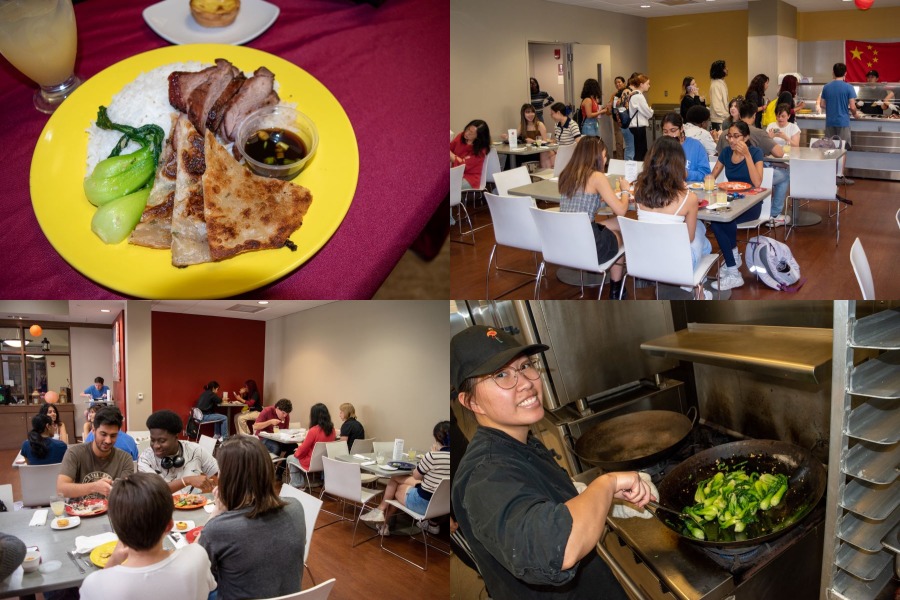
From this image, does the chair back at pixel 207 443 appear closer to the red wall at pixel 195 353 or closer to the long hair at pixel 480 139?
the red wall at pixel 195 353

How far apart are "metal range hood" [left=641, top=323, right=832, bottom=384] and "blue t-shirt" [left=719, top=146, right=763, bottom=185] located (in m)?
2.21

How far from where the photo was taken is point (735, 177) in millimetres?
4352

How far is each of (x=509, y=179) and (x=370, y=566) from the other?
9.03 feet

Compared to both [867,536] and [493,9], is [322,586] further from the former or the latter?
[493,9]

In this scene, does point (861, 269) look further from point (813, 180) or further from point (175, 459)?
point (813, 180)

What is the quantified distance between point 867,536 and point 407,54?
74.7 inches

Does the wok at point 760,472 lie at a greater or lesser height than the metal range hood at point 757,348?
lesser

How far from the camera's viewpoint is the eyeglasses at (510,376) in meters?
1.53

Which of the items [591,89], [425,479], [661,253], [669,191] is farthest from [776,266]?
[425,479]

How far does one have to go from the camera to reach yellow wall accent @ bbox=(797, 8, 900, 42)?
4.73m

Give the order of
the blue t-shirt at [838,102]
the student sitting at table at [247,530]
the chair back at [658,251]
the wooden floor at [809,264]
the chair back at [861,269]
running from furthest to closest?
the blue t-shirt at [838,102] → the wooden floor at [809,264] → the chair back at [658,251] → the chair back at [861,269] → the student sitting at table at [247,530]

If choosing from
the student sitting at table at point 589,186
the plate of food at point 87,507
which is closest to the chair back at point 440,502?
the plate of food at point 87,507

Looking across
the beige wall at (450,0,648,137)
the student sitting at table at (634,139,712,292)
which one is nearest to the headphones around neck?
the student sitting at table at (634,139,712,292)

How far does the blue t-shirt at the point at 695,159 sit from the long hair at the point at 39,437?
12.0 feet
